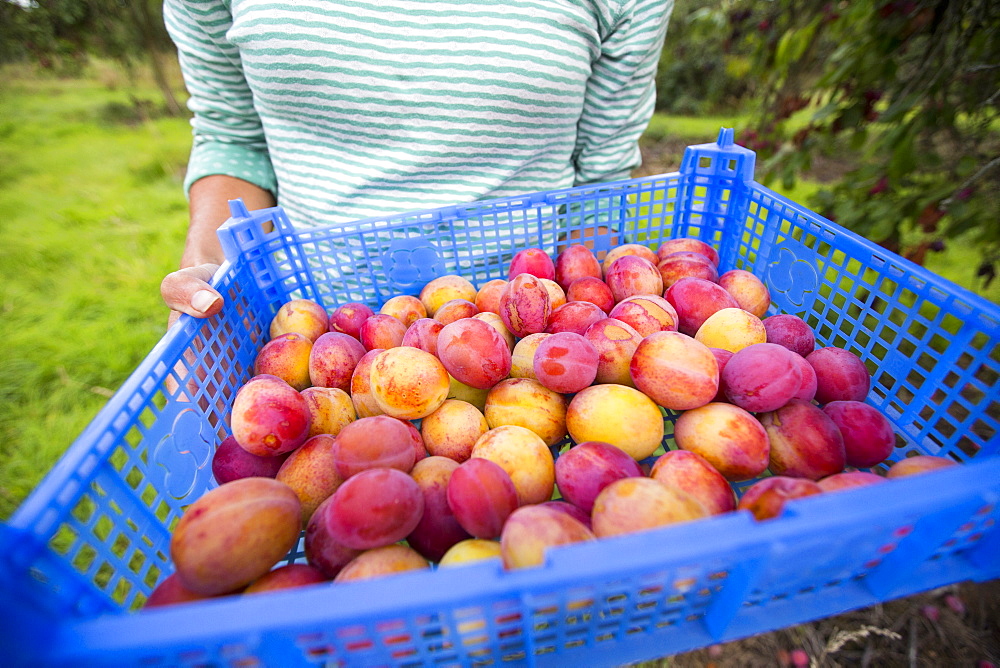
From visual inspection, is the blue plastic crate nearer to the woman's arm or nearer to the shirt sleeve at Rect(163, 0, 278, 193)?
the woman's arm

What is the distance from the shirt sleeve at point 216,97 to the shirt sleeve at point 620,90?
1.15 meters

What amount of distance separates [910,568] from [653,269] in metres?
0.84

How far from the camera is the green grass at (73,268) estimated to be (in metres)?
2.57

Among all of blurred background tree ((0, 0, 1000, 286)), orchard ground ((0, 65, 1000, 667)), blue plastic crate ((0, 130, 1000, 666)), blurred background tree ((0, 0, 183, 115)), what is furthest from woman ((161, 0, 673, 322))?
blurred background tree ((0, 0, 183, 115))

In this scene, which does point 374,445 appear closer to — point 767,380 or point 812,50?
point 767,380

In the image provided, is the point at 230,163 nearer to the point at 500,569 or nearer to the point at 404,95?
the point at 404,95

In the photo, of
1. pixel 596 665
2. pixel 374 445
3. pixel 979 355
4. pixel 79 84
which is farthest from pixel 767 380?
pixel 79 84

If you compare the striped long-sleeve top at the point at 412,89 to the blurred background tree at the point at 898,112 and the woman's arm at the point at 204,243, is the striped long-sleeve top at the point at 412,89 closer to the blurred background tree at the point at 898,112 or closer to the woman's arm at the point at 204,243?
the woman's arm at the point at 204,243

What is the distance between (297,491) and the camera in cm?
93

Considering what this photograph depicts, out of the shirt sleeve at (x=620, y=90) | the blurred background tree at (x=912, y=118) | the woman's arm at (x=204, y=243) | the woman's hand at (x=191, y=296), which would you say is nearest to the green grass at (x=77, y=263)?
the blurred background tree at (x=912, y=118)

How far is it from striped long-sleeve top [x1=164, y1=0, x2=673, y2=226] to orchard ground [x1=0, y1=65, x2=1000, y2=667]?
1.72 metres

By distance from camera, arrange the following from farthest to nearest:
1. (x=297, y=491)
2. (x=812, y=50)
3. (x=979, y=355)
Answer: (x=812, y=50), (x=297, y=491), (x=979, y=355)

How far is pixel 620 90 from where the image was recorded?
165 centimetres

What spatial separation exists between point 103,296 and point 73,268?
68 centimetres
